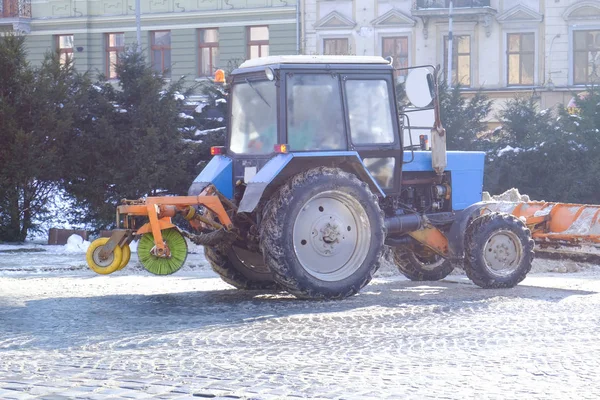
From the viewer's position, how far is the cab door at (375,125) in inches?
510

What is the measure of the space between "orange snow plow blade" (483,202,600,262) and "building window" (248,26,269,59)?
106ft

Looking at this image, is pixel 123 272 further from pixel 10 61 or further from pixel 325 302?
pixel 10 61

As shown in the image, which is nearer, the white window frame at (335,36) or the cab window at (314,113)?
the cab window at (314,113)

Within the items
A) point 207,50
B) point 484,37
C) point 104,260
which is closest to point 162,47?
point 207,50

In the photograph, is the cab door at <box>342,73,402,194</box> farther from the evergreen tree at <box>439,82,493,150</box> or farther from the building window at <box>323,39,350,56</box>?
the building window at <box>323,39,350,56</box>

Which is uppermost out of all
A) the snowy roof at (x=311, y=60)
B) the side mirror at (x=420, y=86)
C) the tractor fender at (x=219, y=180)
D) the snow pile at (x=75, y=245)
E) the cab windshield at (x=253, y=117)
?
the snowy roof at (x=311, y=60)

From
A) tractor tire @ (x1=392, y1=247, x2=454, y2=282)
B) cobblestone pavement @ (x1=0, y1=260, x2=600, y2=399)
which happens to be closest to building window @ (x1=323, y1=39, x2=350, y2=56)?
tractor tire @ (x1=392, y1=247, x2=454, y2=282)

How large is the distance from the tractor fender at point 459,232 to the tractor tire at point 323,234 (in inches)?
60.3

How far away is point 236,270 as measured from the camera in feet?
44.6

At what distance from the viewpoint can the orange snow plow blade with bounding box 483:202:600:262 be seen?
14.8 metres

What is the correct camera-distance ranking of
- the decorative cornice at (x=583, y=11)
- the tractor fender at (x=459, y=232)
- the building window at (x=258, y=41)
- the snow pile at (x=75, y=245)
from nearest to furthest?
the tractor fender at (x=459, y=232) < the snow pile at (x=75, y=245) < the decorative cornice at (x=583, y=11) < the building window at (x=258, y=41)

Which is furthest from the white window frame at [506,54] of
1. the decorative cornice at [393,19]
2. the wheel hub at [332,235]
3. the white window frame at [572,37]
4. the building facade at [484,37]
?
the wheel hub at [332,235]

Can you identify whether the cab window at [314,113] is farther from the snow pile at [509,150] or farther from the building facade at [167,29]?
the building facade at [167,29]

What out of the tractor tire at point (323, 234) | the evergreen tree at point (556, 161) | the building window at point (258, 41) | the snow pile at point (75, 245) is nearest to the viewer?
the tractor tire at point (323, 234)
